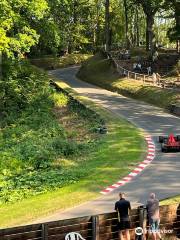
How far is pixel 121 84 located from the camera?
58.3 metres

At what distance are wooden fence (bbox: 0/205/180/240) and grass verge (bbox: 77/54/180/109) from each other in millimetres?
30488

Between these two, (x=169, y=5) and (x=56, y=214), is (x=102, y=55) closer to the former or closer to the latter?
(x=169, y=5)

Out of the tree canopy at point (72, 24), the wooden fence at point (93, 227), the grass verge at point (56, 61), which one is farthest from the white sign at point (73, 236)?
the grass verge at point (56, 61)

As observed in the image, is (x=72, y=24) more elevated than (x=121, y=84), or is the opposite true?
(x=72, y=24)

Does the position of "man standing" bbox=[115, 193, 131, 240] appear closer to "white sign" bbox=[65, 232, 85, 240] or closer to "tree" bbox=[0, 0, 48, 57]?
"white sign" bbox=[65, 232, 85, 240]

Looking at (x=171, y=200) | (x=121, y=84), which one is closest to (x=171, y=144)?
(x=171, y=200)

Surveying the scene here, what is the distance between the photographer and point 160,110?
45781mm

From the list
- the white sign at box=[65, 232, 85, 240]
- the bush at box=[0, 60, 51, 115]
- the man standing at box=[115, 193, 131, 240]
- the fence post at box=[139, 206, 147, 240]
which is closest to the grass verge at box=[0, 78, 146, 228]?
the white sign at box=[65, 232, 85, 240]

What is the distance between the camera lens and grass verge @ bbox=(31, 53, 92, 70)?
297ft

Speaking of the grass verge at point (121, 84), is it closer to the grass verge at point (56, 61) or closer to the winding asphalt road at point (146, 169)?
the winding asphalt road at point (146, 169)

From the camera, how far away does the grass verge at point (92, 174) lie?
19.6 metres

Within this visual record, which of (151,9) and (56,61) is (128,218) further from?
(56,61)

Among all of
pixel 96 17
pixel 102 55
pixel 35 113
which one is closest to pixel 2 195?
pixel 35 113

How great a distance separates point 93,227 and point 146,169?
460 inches
